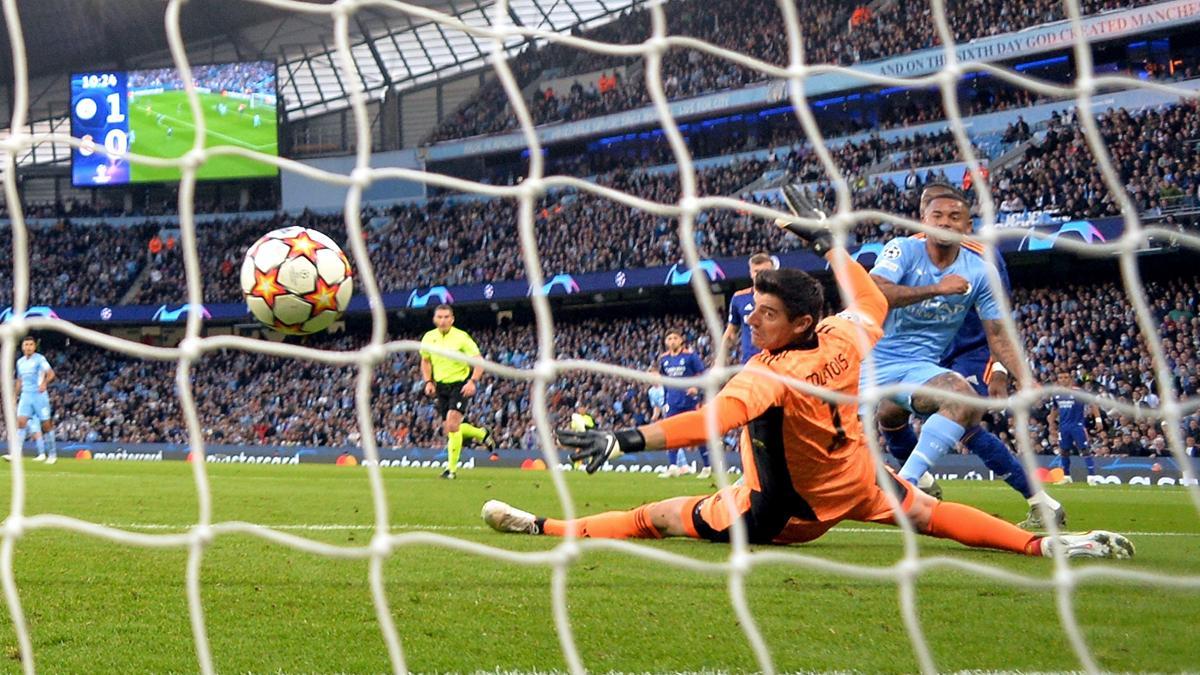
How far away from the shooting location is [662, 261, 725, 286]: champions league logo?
24.0 metres

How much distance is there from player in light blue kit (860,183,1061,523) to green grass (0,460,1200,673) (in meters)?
0.69

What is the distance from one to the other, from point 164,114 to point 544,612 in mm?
31115

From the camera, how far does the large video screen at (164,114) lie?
31547mm

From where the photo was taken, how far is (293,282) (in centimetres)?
740

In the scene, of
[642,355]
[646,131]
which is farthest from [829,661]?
[646,131]

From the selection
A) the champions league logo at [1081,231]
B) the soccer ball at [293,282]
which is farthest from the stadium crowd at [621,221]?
the soccer ball at [293,282]

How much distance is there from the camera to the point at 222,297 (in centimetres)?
3225

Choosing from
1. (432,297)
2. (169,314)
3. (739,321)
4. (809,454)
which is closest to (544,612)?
(809,454)

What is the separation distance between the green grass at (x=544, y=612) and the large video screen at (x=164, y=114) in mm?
28169

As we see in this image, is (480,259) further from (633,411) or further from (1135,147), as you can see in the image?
(1135,147)

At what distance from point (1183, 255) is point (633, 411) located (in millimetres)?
10218

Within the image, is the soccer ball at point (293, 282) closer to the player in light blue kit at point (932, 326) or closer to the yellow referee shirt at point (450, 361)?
the player in light blue kit at point (932, 326)

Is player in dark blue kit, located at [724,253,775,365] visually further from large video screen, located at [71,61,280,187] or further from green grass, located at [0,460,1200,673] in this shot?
large video screen, located at [71,61,280,187]

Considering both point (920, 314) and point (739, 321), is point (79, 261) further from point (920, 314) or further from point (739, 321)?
point (920, 314)
